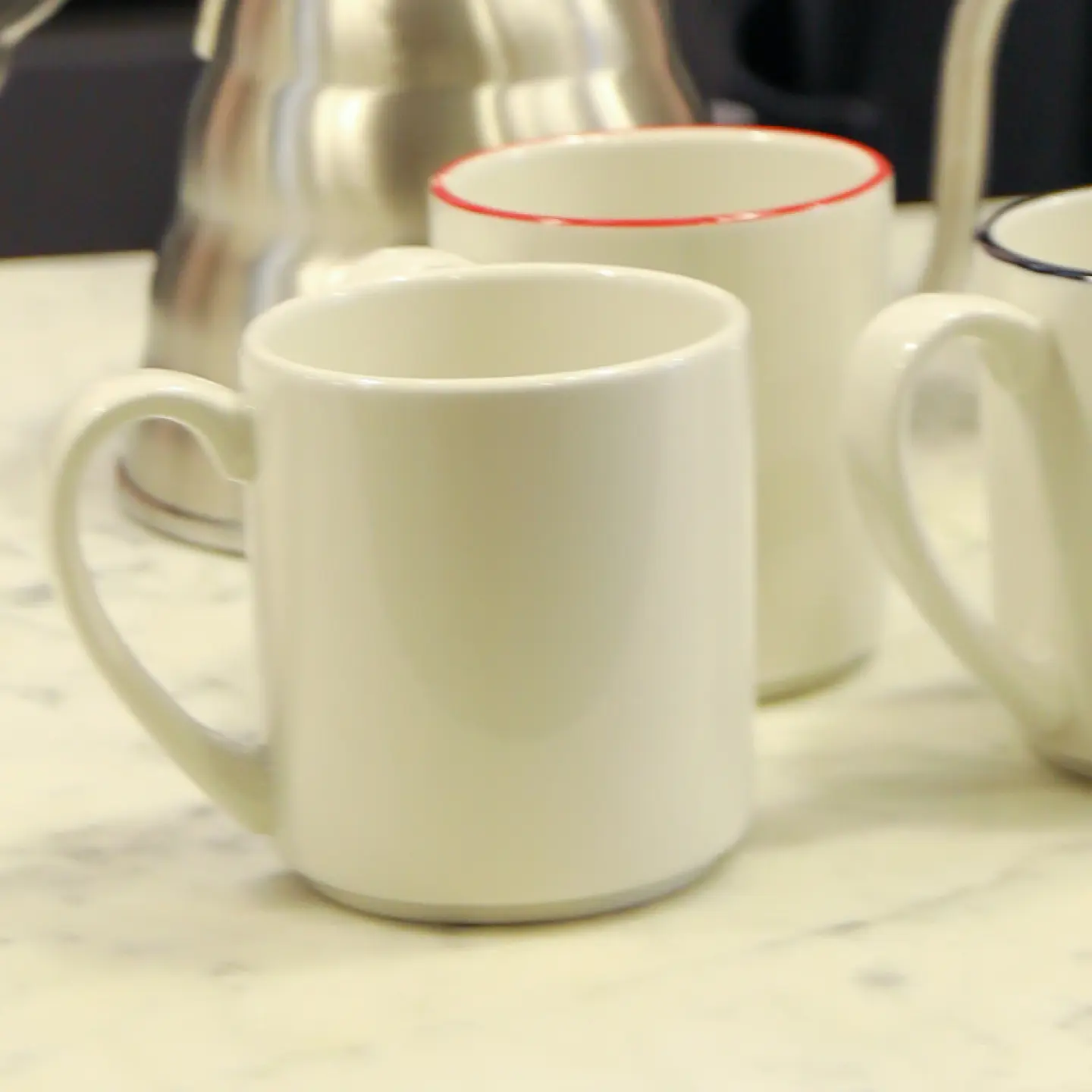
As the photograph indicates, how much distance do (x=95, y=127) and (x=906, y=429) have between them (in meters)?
0.97

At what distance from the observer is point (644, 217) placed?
0.54 m

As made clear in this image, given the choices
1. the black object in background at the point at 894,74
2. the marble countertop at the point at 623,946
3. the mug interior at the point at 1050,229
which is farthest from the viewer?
the black object in background at the point at 894,74

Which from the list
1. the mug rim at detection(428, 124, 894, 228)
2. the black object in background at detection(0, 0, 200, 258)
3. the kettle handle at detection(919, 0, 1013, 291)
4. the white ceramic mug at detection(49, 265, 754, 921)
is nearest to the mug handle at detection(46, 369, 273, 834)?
the white ceramic mug at detection(49, 265, 754, 921)

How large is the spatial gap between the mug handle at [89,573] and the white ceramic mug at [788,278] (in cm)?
6

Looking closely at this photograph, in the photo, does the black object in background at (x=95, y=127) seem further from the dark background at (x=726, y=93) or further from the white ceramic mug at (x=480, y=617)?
the white ceramic mug at (x=480, y=617)

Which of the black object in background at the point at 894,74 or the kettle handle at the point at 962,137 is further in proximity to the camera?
the black object in background at the point at 894,74

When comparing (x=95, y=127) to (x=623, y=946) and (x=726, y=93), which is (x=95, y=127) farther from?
(x=623, y=946)

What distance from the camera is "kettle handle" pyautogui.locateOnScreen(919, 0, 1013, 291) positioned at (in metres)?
0.60

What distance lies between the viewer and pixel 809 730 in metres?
→ 0.47

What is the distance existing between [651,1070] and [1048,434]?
154mm

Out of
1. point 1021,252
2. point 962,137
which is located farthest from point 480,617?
point 962,137

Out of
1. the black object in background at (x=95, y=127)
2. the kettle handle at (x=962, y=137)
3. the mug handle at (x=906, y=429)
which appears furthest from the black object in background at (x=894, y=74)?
the mug handle at (x=906, y=429)

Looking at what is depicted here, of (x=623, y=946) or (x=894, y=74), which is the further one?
(x=894, y=74)

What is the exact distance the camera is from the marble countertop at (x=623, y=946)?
0.35 metres
